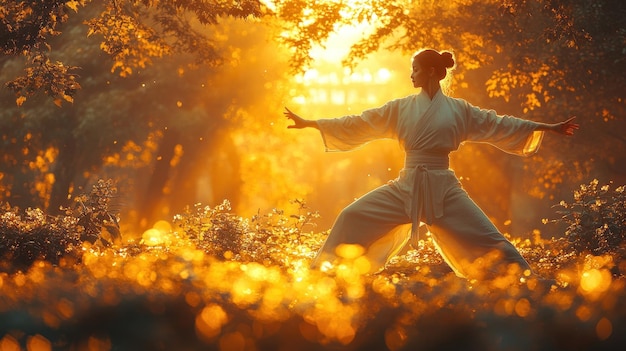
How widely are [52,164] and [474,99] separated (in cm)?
1620

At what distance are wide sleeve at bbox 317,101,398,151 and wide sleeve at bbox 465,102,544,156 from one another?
73 cm

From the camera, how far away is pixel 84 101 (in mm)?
28125

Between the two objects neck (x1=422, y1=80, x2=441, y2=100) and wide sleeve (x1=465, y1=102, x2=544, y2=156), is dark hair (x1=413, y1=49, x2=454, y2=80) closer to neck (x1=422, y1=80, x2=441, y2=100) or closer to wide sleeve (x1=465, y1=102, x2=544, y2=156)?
neck (x1=422, y1=80, x2=441, y2=100)

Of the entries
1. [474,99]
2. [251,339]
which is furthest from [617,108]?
[251,339]

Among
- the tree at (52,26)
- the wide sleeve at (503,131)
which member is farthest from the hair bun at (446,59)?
the tree at (52,26)

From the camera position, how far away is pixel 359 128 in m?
8.98

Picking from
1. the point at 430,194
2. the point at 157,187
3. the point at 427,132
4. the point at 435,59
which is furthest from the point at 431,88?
the point at 157,187

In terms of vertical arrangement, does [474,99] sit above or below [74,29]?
below

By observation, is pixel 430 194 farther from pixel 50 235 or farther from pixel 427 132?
pixel 50 235

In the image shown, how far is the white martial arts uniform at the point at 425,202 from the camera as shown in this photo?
8.34m

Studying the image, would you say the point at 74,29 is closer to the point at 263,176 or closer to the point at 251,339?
the point at 263,176

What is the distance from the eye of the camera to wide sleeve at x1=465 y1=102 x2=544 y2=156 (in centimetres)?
878

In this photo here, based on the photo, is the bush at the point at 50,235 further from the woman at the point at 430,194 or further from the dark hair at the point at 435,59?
the dark hair at the point at 435,59

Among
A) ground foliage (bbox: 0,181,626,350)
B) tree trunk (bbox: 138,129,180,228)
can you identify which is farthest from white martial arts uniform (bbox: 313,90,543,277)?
tree trunk (bbox: 138,129,180,228)
